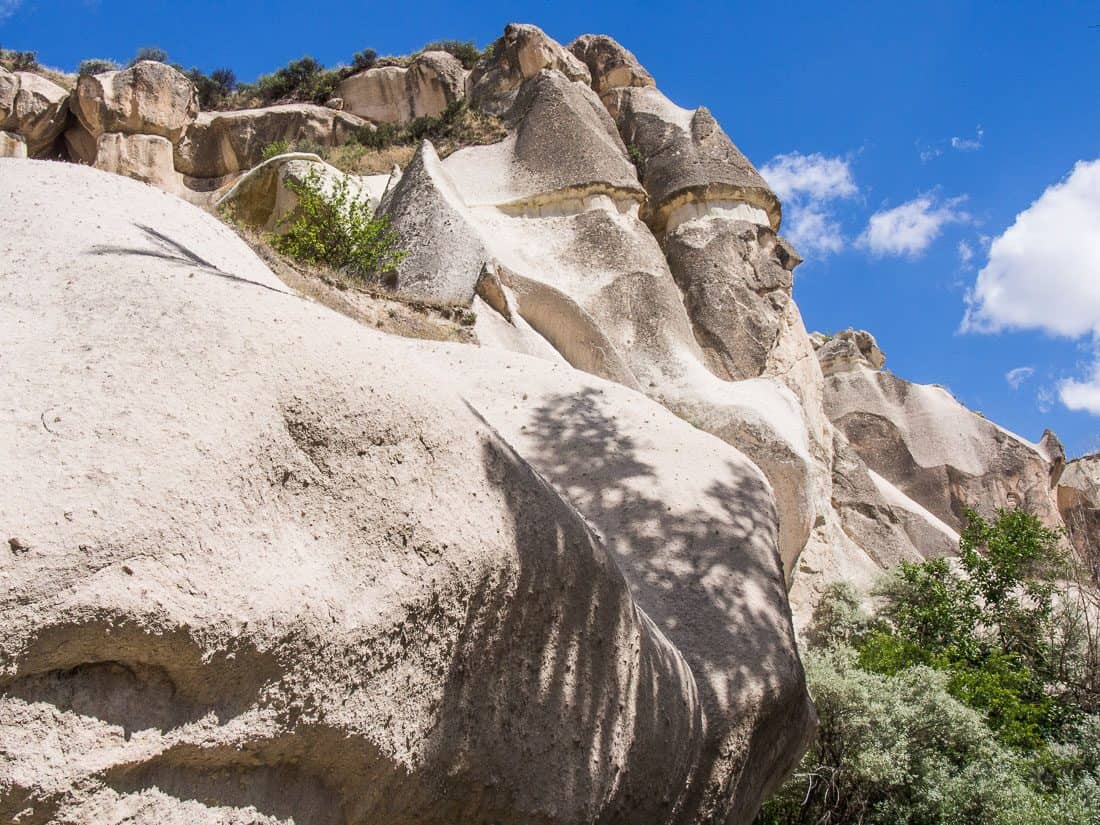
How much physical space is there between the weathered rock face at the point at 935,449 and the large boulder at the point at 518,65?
951cm

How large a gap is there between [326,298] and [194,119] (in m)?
14.2

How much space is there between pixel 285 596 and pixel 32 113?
19355 millimetres

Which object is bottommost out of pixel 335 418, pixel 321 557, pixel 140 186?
pixel 321 557

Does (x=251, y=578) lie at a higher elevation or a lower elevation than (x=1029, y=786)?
lower

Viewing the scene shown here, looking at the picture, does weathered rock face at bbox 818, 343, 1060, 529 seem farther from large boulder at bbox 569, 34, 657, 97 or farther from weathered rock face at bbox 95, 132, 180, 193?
weathered rock face at bbox 95, 132, 180, 193

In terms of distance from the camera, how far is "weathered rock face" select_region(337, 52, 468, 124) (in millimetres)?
20734

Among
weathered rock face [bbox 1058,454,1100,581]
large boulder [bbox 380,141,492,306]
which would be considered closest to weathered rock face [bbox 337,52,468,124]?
large boulder [bbox 380,141,492,306]

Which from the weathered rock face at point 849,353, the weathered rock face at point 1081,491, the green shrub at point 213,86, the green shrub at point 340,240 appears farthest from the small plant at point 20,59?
the weathered rock face at point 1081,491

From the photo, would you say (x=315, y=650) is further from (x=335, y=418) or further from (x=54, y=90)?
(x=54, y=90)

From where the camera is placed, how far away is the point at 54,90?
1855 centimetres

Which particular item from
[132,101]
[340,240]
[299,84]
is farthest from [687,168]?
[299,84]

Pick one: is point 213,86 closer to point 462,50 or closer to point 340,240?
point 462,50

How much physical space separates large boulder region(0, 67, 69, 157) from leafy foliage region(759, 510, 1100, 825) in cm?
1680

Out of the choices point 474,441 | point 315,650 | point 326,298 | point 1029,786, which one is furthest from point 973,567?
point 315,650
